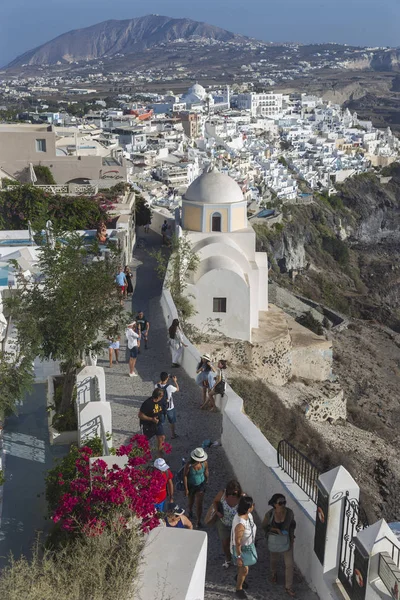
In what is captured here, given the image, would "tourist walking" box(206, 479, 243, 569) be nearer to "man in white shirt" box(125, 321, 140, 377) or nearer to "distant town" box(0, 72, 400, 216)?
"man in white shirt" box(125, 321, 140, 377)

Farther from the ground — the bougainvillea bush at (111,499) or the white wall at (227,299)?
the bougainvillea bush at (111,499)

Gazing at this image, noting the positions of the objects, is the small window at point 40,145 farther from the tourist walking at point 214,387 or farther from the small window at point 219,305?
the tourist walking at point 214,387

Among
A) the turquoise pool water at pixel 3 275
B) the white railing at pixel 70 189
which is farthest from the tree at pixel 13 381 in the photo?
the white railing at pixel 70 189

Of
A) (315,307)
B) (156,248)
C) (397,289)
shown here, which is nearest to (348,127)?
(397,289)

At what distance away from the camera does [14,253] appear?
1505cm

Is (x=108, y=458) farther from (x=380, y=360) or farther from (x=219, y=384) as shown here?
(x=380, y=360)

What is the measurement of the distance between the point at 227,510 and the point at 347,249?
Answer: 48.3m

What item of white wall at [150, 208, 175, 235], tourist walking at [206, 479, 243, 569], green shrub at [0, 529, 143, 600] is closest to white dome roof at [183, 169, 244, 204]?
white wall at [150, 208, 175, 235]

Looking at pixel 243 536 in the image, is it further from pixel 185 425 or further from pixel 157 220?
pixel 157 220

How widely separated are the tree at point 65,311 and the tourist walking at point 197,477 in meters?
2.86

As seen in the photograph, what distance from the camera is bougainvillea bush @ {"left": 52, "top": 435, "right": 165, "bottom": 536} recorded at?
5656mm

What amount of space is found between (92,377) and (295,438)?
5039mm

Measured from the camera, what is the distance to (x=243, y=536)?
5.91m

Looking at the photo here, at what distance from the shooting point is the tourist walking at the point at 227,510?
6.19 metres
